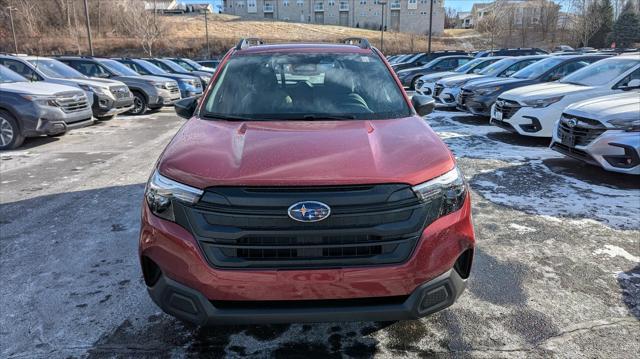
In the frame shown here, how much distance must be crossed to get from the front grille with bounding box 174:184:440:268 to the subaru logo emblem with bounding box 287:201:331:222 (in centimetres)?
2

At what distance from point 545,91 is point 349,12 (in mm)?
100003

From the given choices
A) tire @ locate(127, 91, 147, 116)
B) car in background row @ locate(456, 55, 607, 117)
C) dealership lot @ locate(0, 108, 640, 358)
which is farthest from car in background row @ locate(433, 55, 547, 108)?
tire @ locate(127, 91, 147, 116)

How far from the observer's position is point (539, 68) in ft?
37.5

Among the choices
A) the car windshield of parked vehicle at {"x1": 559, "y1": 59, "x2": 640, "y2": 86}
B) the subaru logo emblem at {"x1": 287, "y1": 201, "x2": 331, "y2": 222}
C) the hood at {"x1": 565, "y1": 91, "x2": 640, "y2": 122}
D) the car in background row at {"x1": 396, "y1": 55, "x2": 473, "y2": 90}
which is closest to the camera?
the subaru logo emblem at {"x1": 287, "y1": 201, "x2": 331, "y2": 222}

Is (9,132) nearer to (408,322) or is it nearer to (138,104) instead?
(138,104)

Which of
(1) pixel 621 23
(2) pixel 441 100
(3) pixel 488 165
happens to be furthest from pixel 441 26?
(3) pixel 488 165

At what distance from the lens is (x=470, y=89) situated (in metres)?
11.8

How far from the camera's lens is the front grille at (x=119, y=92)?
12071 millimetres

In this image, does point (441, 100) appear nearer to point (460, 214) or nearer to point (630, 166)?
point (630, 166)

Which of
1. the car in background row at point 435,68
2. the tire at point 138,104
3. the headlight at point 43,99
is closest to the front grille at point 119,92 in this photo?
the tire at point 138,104

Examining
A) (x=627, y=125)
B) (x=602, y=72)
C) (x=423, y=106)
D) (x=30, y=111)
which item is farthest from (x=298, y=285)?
(x=602, y=72)

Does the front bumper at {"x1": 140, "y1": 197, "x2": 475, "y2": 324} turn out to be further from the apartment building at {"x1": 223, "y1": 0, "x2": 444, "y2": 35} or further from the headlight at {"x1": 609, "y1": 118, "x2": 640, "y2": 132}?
the apartment building at {"x1": 223, "y1": 0, "x2": 444, "y2": 35}

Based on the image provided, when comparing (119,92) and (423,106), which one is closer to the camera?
(423,106)

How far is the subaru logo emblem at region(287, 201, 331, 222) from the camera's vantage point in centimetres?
231
